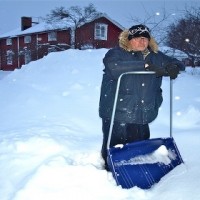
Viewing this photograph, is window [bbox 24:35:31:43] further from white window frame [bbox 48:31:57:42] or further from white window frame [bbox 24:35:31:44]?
white window frame [bbox 48:31:57:42]

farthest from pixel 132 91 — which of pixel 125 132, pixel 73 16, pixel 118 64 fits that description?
pixel 73 16

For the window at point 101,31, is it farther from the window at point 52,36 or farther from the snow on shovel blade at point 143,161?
the snow on shovel blade at point 143,161

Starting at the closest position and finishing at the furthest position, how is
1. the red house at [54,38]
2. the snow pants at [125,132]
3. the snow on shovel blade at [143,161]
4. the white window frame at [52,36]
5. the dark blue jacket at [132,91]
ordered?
the snow on shovel blade at [143,161] → the dark blue jacket at [132,91] → the snow pants at [125,132] → the red house at [54,38] → the white window frame at [52,36]

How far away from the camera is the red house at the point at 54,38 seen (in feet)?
81.7

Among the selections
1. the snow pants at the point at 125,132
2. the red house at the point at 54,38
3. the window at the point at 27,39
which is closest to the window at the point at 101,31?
the red house at the point at 54,38

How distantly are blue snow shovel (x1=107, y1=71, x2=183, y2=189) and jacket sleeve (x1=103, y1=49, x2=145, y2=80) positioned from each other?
0.05 metres

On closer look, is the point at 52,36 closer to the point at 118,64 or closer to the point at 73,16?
the point at 73,16

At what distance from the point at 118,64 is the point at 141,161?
0.95 metres

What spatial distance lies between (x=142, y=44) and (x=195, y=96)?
4.74 meters

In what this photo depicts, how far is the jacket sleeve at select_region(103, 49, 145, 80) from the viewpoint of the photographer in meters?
2.83

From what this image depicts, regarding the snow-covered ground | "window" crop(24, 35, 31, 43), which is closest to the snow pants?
the snow-covered ground

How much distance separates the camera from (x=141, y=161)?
10.1 ft

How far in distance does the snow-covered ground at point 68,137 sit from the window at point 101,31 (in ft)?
→ 65.1

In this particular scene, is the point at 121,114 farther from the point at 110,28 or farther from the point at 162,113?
the point at 110,28
